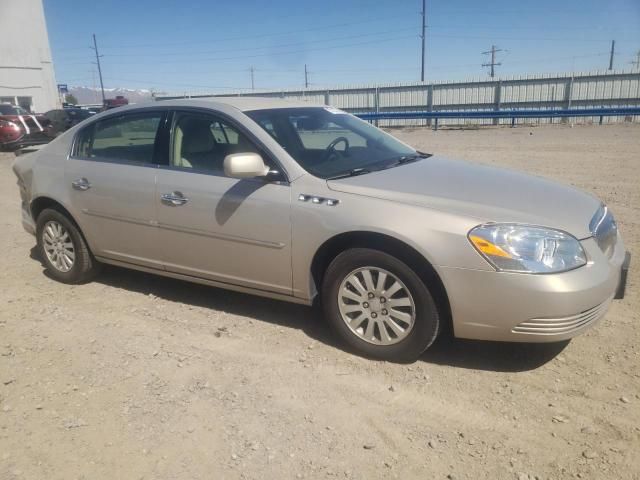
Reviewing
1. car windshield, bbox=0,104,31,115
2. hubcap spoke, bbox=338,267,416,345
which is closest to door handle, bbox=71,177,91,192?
hubcap spoke, bbox=338,267,416,345

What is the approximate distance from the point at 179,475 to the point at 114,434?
1.66ft

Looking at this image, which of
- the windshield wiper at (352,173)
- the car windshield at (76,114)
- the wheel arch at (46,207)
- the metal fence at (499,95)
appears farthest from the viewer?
the metal fence at (499,95)

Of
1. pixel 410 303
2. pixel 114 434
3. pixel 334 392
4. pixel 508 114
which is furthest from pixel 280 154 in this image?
pixel 508 114

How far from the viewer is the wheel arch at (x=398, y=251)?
122 inches

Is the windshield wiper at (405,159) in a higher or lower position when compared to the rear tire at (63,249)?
higher

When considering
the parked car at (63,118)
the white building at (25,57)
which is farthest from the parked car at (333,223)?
the white building at (25,57)

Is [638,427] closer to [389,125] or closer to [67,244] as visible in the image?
[67,244]

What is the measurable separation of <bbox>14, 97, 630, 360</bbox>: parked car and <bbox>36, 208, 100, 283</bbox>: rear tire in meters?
0.02

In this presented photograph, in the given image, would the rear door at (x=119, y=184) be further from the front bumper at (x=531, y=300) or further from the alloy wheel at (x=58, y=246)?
the front bumper at (x=531, y=300)

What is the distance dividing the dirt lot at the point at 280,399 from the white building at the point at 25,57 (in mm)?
36061

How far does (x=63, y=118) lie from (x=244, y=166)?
19483mm

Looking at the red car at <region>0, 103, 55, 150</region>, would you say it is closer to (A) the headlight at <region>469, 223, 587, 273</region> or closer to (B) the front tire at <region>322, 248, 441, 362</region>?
(B) the front tire at <region>322, 248, 441, 362</region>

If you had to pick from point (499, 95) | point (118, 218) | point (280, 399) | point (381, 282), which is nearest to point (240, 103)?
point (118, 218)

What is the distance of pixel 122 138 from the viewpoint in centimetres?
453
